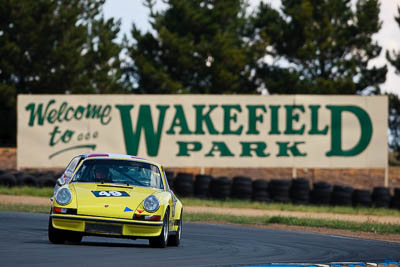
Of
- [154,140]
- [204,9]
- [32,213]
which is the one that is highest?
[204,9]

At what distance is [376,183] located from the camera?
41.3m

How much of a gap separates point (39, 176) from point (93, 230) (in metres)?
20.6

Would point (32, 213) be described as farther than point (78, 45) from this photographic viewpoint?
No

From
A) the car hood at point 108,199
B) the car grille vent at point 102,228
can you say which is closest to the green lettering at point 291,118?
the car hood at point 108,199

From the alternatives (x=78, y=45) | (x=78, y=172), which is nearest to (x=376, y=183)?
(x=78, y=45)

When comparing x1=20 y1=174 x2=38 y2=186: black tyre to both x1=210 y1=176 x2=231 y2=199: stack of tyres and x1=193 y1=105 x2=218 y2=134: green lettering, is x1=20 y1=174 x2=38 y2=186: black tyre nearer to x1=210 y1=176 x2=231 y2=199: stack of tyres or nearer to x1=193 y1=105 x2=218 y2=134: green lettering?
x1=210 y1=176 x2=231 y2=199: stack of tyres

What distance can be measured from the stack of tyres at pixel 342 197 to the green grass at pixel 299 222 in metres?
7.46

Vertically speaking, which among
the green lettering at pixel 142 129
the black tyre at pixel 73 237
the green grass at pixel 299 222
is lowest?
the green grass at pixel 299 222

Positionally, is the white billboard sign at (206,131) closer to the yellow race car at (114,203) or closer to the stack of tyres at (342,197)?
the stack of tyres at (342,197)

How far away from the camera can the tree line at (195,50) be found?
5003cm

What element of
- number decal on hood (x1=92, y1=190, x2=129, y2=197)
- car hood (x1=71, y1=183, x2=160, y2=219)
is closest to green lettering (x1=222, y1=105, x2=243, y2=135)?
car hood (x1=71, y1=183, x2=160, y2=219)

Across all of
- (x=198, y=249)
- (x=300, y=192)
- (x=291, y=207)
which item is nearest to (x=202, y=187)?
(x=300, y=192)

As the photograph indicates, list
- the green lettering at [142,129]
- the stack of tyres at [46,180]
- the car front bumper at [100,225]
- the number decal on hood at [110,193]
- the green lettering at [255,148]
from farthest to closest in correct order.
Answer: the green lettering at [255,148] → the green lettering at [142,129] → the stack of tyres at [46,180] → the number decal on hood at [110,193] → the car front bumper at [100,225]

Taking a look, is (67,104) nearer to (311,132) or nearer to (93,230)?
(311,132)
